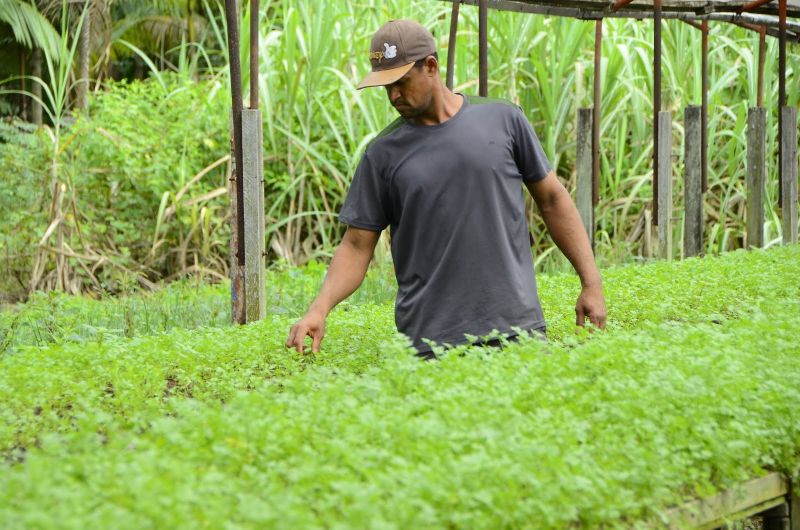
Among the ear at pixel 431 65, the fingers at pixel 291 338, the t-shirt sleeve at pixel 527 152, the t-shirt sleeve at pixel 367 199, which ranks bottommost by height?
the fingers at pixel 291 338

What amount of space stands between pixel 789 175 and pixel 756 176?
0.49m

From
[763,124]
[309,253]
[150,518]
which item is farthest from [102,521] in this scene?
[763,124]

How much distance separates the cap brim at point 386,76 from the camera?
171 inches

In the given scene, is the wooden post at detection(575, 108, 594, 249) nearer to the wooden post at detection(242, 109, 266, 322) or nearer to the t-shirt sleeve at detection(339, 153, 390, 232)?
the wooden post at detection(242, 109, 266, 322)

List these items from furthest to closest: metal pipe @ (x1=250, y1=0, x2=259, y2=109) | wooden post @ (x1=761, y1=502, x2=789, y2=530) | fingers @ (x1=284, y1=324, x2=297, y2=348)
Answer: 1. metal pipe @ (x1=250, y1=0, x2=259, y2=109)
2. fingers @ (x1=284, y1=324, x2=297, y2=348)
3. wooden post @ (x1=761, y1=502, x2=789, y2=530)

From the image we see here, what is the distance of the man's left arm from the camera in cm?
472

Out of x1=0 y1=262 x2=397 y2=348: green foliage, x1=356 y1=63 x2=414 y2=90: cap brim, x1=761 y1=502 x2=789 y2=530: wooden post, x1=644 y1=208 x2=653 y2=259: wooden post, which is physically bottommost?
x1=761 y1=502 x2=789 y2=530: wooden post

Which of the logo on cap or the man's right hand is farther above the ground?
the logo on cap

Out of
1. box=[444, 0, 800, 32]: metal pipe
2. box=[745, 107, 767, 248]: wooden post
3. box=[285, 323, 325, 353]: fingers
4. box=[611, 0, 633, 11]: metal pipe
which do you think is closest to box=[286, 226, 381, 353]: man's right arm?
box=[285, 323, 325, 353]: fingers

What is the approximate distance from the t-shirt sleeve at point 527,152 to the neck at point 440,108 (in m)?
0.24

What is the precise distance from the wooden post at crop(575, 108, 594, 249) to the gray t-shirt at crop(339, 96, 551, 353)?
464cm

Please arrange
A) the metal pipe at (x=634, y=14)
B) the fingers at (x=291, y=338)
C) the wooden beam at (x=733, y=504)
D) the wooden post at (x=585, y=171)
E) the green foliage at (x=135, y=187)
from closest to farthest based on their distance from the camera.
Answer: the wooden beam at (x=733, y=504), the fingers at (x=291, y=338), the metal pipe at (x=634, y=14), the wooden post at (x=585, y=171), the green foliage at (x=135, y=187)

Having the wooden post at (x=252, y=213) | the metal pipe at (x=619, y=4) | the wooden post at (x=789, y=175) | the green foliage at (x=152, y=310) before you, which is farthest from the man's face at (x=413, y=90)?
the wooden post at (x=789, y=175)

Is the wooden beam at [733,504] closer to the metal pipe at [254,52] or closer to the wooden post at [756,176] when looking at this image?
the metal pipe at [254,52]
